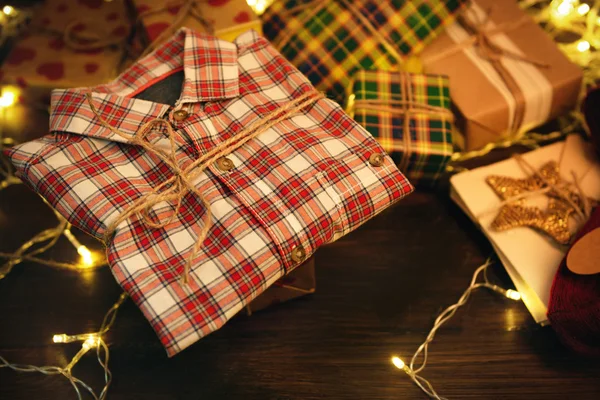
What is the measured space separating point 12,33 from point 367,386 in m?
1.23

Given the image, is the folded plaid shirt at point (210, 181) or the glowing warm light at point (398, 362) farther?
the glowing warm light at point (398, 362)

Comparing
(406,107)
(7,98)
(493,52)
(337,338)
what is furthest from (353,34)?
(7,98)

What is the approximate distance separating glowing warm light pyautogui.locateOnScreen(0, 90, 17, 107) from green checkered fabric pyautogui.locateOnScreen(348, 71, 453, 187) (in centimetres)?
79

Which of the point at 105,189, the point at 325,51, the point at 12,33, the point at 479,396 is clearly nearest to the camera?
the point at 105,189

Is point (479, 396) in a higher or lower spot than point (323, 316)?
lower

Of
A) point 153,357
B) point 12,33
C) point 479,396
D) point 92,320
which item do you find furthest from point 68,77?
point 479,396

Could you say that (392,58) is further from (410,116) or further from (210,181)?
(210,181)

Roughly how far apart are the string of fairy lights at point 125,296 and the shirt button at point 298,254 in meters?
0.31

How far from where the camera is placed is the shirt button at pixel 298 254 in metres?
0.74

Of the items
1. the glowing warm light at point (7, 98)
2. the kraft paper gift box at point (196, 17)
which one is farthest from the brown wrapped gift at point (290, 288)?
the glowing warm light at point (7, 98)

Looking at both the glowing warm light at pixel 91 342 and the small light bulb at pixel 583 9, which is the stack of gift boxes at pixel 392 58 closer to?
the small light bulb at pixel 583 9

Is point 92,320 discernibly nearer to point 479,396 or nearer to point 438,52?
point 479,396

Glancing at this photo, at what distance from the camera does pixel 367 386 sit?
0.90m

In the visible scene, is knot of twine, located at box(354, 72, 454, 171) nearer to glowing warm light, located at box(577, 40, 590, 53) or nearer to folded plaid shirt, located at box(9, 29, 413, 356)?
folded plaid shirt, located at box(9, 29, 413, 356)
